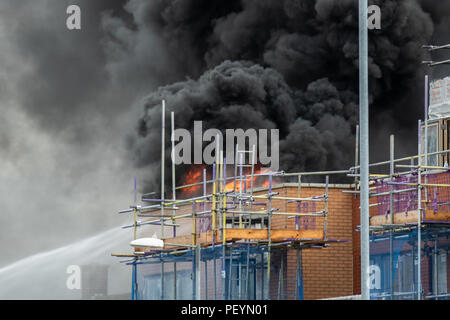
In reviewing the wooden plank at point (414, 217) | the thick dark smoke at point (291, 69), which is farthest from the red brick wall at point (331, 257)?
the thick dark smoke at point (291, 69)

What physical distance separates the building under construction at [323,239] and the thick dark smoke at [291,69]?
2223 cm

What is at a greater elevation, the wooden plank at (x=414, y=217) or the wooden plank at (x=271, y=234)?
the wooden plank at (x=414, y=217)

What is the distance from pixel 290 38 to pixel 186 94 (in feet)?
23.5

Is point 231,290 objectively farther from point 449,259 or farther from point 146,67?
point 146,67

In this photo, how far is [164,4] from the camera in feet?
186

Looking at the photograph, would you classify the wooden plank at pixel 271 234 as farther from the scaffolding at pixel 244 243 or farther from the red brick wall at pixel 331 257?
the red brick wall at pixel 331 257

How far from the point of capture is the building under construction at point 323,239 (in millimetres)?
20609

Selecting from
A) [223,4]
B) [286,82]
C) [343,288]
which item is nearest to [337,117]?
[286,82]

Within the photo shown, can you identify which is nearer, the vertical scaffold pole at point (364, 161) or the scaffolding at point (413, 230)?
the vertical scaffold pole at point (364, 161)

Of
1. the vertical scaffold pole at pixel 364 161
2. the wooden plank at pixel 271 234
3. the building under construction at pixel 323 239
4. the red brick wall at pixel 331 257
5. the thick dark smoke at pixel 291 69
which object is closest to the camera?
the vertical scaffold pole at pixel 364 161

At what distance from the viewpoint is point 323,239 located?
70.3 ft

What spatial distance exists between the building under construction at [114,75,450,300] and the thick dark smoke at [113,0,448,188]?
22.2 meters

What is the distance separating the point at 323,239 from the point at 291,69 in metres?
32.3

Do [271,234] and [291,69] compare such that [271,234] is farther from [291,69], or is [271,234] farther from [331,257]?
[291,69]
